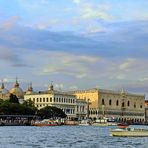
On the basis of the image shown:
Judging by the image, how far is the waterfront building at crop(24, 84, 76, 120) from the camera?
540ft

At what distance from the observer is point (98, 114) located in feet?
607

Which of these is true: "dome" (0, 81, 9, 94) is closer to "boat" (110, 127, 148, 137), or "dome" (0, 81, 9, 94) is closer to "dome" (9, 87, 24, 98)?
"dome" (9, 87, 24, 98)

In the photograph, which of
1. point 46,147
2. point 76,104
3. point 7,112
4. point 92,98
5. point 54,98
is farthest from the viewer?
point 92,98

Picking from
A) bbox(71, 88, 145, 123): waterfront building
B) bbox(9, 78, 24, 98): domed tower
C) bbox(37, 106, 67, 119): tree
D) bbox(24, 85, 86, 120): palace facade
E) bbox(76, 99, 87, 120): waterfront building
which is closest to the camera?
bbox(37, 106, 67, 119): tree

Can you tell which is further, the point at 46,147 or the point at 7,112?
the point at 7,112

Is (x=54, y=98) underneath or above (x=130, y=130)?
above

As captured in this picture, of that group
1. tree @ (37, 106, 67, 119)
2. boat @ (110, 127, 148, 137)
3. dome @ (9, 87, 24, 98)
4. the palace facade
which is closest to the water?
boat @ (110, 127, 148, 137)

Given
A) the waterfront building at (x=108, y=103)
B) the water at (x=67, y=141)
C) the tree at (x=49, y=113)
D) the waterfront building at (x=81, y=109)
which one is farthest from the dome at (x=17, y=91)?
the water at (x=67, y=141)

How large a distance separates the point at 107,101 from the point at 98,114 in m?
7.61

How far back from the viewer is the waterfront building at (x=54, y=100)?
540ft

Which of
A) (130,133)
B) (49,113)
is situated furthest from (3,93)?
(130,133)

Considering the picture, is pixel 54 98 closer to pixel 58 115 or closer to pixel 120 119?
pixel 58 115

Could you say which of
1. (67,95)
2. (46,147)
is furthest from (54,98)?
(46,147)

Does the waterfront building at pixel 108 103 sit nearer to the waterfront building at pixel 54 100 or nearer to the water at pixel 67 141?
the waterfront building at pixel 54 100
